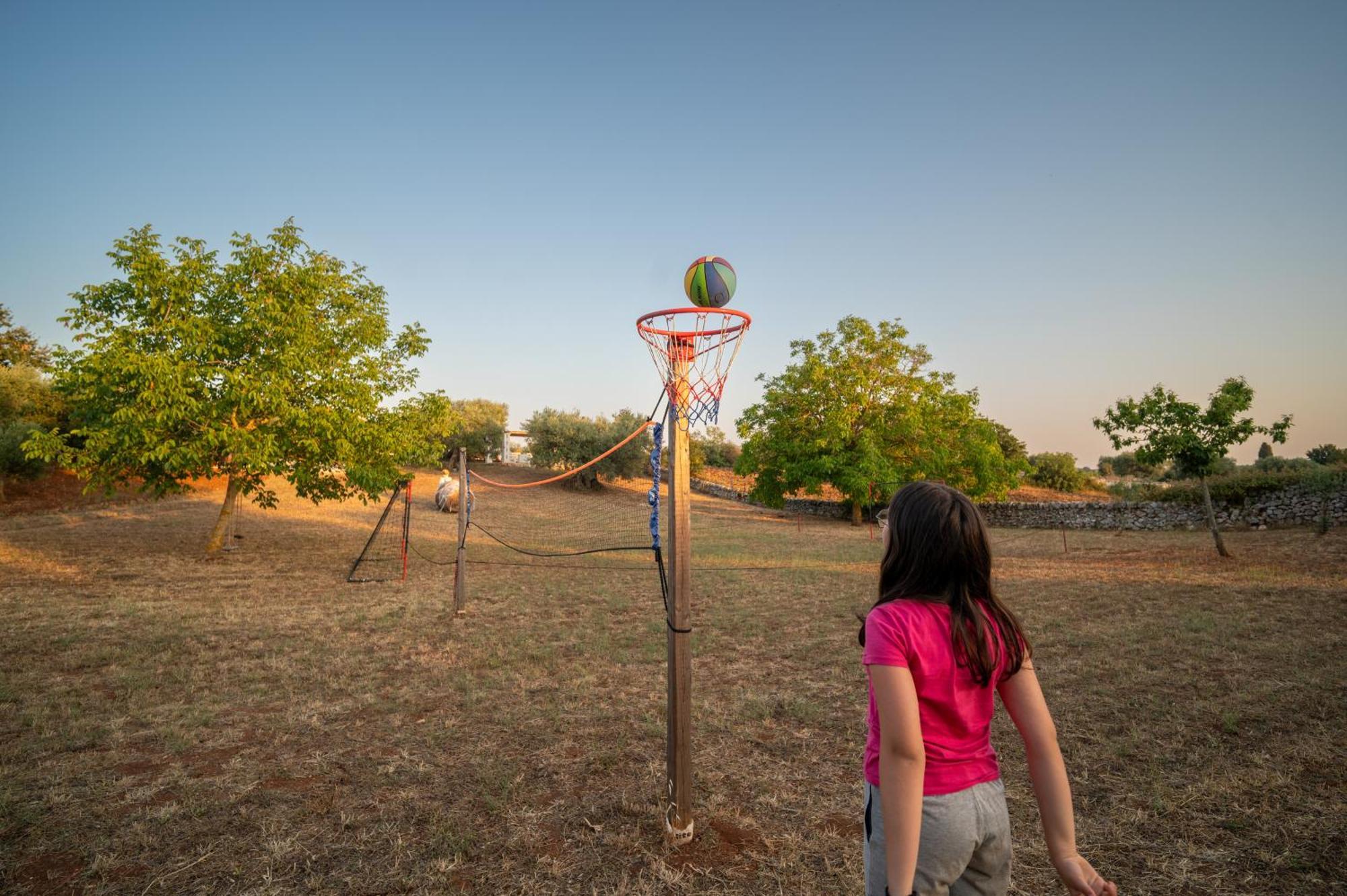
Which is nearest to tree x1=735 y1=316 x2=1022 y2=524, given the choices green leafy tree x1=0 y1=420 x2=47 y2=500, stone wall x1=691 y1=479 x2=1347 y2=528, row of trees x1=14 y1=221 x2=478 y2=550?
stone wall x1=691 y1=479 x2=1347 y2=528

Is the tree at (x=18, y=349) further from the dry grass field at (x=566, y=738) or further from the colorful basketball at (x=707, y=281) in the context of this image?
the colorful basketball at (x=707, y=281)

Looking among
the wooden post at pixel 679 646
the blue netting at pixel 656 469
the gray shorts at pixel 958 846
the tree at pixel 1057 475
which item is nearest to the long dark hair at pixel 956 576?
the gray shorts at pixel 958 846

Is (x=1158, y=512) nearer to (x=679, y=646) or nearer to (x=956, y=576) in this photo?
(x=679, y=646)

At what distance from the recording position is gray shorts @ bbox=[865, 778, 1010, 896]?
1.65m

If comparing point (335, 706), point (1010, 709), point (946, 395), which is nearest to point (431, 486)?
point (946, 395)

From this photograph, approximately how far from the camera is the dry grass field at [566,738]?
3664mm

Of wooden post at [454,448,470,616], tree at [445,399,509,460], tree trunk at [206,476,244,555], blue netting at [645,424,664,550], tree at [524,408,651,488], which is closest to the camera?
blue netting at [645,424,664,550]

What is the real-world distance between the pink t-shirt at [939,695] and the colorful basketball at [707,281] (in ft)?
9.52

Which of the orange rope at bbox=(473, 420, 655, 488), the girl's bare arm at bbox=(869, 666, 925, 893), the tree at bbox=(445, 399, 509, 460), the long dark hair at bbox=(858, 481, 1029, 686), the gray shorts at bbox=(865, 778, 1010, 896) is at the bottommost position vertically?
the gray shorts at bbox=(865, 778, 1010, 896)

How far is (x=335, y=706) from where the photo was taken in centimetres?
618

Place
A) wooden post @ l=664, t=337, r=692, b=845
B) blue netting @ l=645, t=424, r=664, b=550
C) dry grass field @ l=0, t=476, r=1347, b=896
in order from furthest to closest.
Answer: blue netting @ l=645, t=424, r=664, b=550 < wooden post @ l=664, t=337, r=692, b=845 < dry grass field @ l=0, t=476, r=1347, b=896

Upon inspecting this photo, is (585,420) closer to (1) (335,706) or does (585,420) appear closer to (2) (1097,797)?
(1) (335,706)

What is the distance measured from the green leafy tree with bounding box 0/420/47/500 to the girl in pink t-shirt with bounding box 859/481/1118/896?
92.5 feet

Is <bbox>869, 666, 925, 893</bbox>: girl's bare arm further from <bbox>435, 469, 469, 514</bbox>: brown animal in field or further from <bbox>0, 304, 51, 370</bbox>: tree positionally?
<bbox>0, 304, 51, 370</bbox>: tree
